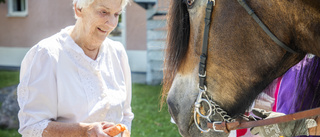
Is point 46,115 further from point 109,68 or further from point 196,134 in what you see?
point 196,134

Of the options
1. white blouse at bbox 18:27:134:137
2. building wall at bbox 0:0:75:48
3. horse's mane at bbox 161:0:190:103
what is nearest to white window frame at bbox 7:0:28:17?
building wall at bbox 0:0:75:48

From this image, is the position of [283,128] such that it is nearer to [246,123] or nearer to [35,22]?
[246,123]

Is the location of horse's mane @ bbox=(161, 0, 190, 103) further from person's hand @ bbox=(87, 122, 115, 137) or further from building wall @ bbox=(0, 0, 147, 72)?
building wall @ bbox=(0, 0, 147, 72)

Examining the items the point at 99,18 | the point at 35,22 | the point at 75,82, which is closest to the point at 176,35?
the point at 99,18

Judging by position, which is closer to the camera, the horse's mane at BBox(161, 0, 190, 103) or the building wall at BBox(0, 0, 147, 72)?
the horse's mane at BBox(161, 0, 190, 103)

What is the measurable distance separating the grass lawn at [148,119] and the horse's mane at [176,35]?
7.37 feet

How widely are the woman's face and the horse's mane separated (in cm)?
56

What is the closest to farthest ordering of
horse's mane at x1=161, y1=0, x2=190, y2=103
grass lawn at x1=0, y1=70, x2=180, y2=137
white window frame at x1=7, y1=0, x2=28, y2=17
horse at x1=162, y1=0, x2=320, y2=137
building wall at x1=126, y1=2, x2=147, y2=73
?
horse at x1=162, y1=0, x2=320, y2=137, horse's mane at x1=161, y1=0, x2=190, y2=103, grass lawn at x1=0, y1=70, x2=180, y2=137, building wall at x1=126, y1=2, x2=147, y2=73, white window frame at x1=7, y1=0, x2=28, y2=17

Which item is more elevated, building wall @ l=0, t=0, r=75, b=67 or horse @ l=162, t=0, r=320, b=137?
horse @ l=162, t=0, r=320, b=137

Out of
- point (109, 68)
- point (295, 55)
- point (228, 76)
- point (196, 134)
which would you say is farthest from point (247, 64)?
point (109, 68)

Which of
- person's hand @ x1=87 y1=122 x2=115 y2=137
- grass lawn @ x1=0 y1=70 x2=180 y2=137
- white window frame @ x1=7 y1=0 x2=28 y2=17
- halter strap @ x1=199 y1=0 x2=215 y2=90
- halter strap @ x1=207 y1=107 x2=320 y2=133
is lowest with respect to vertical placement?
grass lawn @ x1=0 y1=70 x2=180 y2=137

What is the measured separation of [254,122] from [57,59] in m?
1.16

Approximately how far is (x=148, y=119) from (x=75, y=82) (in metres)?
4.12

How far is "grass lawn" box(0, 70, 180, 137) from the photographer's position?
529 cm
